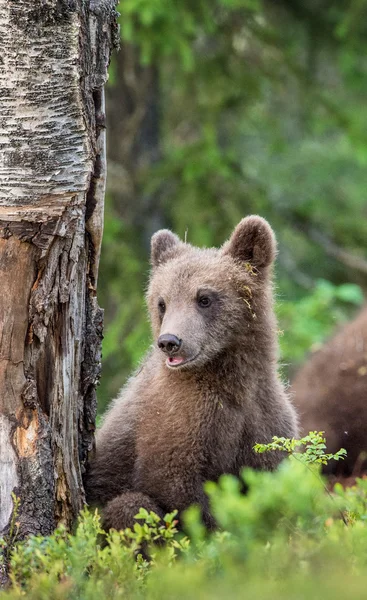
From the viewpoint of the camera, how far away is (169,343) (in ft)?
15.4

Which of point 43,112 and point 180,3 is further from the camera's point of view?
point 180,3

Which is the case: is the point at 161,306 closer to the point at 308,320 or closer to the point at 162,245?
the point at 162,245

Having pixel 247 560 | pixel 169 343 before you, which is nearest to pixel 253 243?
pixel 169 343

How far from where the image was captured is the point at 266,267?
16.8 ft

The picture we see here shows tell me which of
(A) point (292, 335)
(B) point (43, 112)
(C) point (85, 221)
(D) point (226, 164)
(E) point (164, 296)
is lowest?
(A) point (292, 335)

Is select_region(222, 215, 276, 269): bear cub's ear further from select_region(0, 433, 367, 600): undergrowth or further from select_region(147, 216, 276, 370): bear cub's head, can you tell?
select_region(0, 433, 367, 600): undergrowth

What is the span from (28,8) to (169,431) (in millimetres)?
2352

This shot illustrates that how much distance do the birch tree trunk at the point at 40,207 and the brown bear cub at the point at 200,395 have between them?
61 centimetres

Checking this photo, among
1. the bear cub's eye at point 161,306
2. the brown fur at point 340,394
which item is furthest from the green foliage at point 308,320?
the bear cub's eye at point 161,306

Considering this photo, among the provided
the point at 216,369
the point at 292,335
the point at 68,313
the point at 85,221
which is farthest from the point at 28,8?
the point at 292,335

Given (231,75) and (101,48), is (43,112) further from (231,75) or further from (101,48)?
(231,75)

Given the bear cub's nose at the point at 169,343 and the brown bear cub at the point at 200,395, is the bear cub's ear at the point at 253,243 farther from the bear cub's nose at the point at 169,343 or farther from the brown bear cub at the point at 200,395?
the bear cub's nose at the point at 169,343

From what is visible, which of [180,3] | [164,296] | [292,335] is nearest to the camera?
[164,296]

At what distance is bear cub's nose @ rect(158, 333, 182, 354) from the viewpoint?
4.70m
